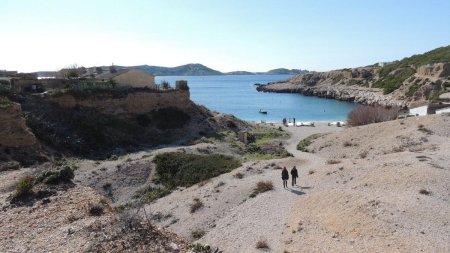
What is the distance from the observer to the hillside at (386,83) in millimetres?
88625

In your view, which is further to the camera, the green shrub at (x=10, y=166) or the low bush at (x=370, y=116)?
the low bush at (x=370, y=116)

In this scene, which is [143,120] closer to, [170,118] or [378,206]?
[170,118]

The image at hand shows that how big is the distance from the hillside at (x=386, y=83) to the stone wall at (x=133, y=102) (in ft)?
116

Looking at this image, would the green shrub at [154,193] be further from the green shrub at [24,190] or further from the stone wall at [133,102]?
the stone wall at [133,102]

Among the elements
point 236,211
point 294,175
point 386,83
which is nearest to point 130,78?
point 294,175

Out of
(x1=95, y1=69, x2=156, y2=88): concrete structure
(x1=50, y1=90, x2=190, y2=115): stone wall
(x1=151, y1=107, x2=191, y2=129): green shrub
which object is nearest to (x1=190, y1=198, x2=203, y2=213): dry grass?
(x1=151, y1=107, x2=191, y2=129): green shrub

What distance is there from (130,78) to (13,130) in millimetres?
22339

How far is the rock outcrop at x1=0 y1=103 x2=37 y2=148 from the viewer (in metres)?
31.3

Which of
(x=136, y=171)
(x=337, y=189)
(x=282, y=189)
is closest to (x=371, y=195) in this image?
(x=337, y=189)

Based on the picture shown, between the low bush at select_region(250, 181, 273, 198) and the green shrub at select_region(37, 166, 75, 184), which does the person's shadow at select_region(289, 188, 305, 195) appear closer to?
the low bush at select_region(250, 181, 273, 198)

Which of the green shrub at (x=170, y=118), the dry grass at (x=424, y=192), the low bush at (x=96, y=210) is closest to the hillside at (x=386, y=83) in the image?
the green shrub at (x=170, y=118)

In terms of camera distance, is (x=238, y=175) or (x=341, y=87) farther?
(x=341, y=87)

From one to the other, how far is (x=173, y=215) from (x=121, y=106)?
85.3ft

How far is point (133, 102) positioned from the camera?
48.0 metres
